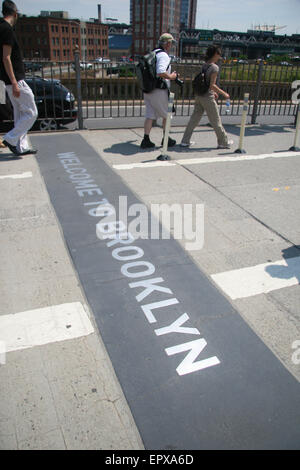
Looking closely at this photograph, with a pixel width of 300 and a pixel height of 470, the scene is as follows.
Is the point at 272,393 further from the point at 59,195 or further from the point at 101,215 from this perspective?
the point at 59,195

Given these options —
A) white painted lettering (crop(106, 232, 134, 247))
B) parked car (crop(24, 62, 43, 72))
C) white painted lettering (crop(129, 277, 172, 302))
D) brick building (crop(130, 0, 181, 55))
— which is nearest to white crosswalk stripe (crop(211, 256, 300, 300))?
white painted lettering (crop(129, 277, 172, 302))

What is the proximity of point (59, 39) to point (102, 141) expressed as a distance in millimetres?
110854

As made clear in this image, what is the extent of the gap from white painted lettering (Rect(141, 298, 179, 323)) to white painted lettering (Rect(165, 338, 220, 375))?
321mm

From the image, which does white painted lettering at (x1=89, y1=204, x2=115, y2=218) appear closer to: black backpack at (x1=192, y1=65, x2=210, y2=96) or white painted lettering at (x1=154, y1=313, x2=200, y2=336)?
white painted lettering at (x1=154, y1=313, x2=200, y2=336)

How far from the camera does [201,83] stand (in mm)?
6777

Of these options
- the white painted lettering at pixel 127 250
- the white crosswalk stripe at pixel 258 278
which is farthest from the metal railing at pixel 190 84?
the white crosswalk stripe at pixel 258 278

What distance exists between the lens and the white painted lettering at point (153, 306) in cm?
277

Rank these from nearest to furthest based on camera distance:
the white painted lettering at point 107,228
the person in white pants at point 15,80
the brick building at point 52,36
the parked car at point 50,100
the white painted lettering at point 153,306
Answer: the white painted lettering at point 153,306, the white painted lettering at point 107,228, the person in white pants at point 15,80, the parked car at point 50,100, the brick building at point 52,36

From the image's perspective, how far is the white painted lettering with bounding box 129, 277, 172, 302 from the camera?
3.02 m

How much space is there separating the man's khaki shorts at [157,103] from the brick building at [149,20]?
4907 inches

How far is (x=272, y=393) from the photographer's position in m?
2.21

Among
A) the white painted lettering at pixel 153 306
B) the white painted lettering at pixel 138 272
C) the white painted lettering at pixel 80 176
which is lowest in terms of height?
the white painted lettering at pixel 153 306

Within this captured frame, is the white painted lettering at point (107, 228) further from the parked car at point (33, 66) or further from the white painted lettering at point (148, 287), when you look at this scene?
the parked car at point (33, 66)


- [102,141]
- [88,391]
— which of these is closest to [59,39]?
[102,141]
